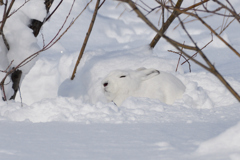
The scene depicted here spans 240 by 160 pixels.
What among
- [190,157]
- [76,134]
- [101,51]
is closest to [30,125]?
[76,134]

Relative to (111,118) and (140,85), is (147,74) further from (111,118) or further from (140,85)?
(111,118)

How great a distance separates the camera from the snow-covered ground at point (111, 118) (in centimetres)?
177

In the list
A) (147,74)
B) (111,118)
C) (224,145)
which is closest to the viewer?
(224,145)

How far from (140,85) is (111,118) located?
1067mm

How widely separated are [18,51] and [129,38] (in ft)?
11.7

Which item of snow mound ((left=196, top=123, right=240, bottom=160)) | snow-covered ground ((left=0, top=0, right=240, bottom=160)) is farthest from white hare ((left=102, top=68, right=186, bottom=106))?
snow mound ((left=196, top=123, right=240, bottom=160))

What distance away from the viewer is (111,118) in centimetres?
263

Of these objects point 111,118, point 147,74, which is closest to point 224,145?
point 111,118

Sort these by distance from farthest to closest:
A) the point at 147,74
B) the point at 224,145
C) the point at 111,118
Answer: the point at 147,74 < the point at 111,118 < the point at 224,145

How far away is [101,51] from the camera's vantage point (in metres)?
5.00

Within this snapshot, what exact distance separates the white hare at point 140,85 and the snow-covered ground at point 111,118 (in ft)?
0.55

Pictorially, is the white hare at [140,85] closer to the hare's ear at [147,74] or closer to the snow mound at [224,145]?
the hare's ear at [147,74]

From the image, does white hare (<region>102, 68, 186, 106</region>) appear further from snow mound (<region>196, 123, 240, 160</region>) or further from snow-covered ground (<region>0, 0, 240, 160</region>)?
snow mound (<region>196, 123, 240, 160</region>)

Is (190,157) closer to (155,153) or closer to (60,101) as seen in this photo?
(155,153)
